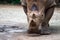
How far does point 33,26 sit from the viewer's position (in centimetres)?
557

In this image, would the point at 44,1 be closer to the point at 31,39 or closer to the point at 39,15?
the point at 39,15

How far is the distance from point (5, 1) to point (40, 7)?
1327cm

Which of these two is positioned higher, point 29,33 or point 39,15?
point 39,15

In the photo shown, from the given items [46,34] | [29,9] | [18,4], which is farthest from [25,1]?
[18,4]

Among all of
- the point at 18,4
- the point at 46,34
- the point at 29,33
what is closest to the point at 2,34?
the point at 29,33

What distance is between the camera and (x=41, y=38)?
5508 millimetres

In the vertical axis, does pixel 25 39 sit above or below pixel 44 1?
below

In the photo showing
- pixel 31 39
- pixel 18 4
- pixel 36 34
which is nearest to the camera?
pixel 31 39

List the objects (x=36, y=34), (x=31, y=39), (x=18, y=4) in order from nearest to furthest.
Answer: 1. (x=31, y=39)
2. (x=36, y=34)
3. (x=18, y=4)

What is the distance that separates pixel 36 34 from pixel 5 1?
43.0ft

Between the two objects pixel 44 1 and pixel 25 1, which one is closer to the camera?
pixel 44 1

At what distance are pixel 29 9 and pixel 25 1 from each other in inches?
21.8

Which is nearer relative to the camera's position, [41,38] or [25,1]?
[41,38]

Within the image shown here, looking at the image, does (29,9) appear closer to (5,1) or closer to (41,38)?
(41,38)
